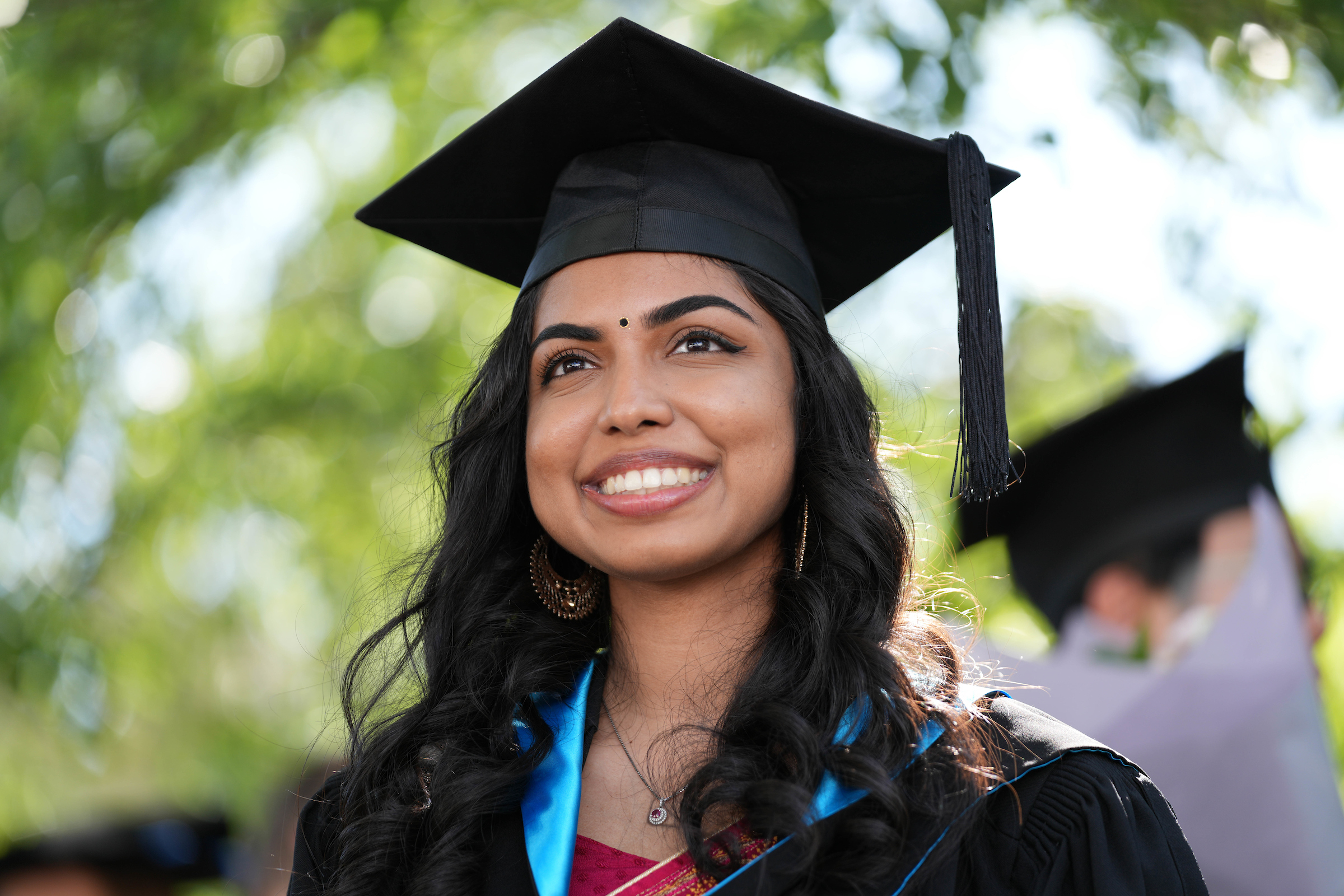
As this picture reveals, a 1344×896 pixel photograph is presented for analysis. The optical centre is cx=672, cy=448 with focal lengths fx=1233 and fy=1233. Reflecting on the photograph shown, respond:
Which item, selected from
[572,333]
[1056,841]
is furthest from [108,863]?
[1056,841]

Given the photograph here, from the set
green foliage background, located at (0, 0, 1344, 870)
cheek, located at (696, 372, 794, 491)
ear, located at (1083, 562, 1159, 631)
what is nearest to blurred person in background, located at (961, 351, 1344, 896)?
ear, located at (1083, 562, 1159, 631)

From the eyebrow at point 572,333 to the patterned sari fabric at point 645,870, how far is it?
87 centimetres

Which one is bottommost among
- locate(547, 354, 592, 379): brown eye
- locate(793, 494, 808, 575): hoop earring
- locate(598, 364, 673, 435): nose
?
locate(793, 494, 808, 575): hoop earring

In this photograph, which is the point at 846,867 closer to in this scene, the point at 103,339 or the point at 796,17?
the point at 796,17

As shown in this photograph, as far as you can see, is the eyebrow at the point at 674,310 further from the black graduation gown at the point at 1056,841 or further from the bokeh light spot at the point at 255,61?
the bokeh light spot at the point at 255,61

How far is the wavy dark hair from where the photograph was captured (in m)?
1.93

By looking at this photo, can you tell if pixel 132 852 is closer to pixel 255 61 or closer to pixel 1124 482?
pixel 255 61

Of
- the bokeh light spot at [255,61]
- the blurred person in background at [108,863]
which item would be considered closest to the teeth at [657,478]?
the blurred person in background at [108,863]

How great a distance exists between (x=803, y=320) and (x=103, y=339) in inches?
143

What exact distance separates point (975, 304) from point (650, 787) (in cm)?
104

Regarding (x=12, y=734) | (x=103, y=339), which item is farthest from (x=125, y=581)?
(x=103, y=339)

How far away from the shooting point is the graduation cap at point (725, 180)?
2211 mm

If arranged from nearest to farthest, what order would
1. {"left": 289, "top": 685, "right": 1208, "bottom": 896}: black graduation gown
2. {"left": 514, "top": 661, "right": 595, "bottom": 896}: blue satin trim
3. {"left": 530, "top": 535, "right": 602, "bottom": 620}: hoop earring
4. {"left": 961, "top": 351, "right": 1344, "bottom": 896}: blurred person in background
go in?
{"left": 289, "top": 685, "right": 1208, "bottom": 896}: black graduation gown < {"left": 514, "top": 661, "right": 595, "bottom": 896}: blue satin trim < {"left": 530, "top": 535, "right": 602, "bottom": 620}: hoop earring < {"left": 961, "top": 351, "right": 1344, "bottom": 896}: blurred person in background

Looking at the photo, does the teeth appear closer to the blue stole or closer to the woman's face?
the woman's face
